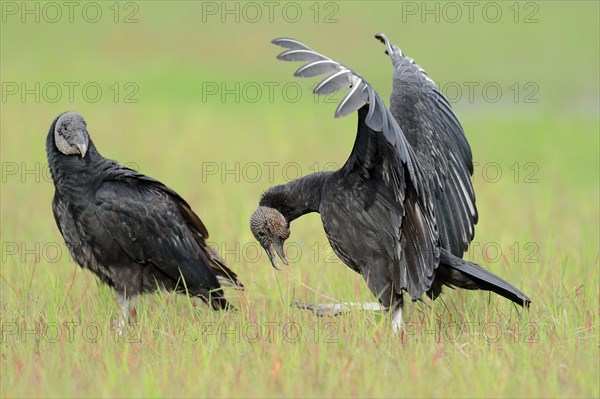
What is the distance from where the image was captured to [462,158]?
5.44 metres

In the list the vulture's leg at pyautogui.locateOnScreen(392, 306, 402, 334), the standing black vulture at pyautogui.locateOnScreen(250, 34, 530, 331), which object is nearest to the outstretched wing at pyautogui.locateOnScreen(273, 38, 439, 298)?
the standing black vulture at pyautogui.locateOnScreen(250, 34, 530, 331)

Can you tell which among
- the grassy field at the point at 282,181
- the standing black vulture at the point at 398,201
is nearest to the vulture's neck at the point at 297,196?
the standing black vulture at the point at 398,201

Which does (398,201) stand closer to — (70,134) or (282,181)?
(70,134)

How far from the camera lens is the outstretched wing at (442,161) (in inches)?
207

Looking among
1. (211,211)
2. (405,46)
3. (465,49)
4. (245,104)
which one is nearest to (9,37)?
(245,104)

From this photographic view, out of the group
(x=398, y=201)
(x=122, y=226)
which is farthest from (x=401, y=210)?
(x=122, y=226)

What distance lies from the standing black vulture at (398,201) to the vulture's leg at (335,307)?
1.3 inches

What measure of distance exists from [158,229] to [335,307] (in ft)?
3.51

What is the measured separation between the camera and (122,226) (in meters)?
5.24

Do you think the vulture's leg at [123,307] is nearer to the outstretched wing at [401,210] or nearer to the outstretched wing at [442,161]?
the outstretched wing at [401,210]

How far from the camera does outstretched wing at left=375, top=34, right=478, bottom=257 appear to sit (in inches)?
207

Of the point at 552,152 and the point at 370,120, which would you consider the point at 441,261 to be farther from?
the point at 552,152

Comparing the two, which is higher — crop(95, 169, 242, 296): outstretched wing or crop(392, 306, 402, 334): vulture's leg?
crop(95, 169, 242, 296): outstretched wing

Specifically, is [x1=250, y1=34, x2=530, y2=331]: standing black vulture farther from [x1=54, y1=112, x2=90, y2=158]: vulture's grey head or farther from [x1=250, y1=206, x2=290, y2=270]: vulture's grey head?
[x1=54, y1=112, x2=90, y2=158]: vulture's grey head
